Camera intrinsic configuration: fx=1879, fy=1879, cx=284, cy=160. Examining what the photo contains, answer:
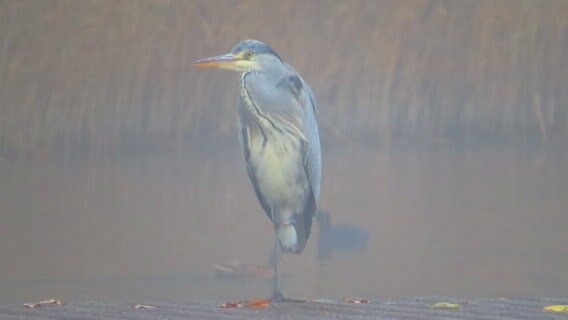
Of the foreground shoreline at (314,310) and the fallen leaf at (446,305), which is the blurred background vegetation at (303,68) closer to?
the foreground shoreline at (314,310)

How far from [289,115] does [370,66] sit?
6315 millimetres

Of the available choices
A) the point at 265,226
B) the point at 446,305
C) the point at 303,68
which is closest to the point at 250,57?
the point at 446,305

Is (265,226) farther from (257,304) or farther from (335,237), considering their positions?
(257,304)

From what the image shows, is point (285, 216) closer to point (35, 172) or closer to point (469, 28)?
point (35, 172)

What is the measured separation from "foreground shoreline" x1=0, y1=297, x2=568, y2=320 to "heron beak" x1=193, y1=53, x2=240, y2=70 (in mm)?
656

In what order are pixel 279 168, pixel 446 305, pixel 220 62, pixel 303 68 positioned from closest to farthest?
1. pixel 446 305
2. pixel 220 62
3. pixel 279 168
4. pixel 303 68

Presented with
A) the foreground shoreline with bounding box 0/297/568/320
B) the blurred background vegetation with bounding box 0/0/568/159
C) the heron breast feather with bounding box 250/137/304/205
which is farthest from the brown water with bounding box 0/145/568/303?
the foreground shoreline with bounding box 0/297/568/320

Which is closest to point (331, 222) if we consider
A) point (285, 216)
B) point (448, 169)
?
point (448, 169)

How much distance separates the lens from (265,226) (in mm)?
10148

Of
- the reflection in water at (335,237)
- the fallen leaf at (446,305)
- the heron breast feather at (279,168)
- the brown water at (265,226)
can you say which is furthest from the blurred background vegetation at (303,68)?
the fallen leaf at (446,305)

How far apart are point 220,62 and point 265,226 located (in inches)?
196

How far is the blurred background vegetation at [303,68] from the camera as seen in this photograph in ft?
36.8

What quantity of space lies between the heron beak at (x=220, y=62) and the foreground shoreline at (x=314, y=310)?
66 cm

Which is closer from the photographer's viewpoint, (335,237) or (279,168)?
(279,168)
